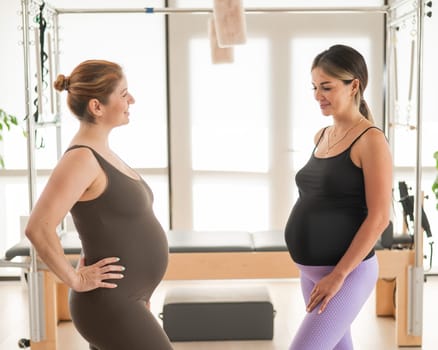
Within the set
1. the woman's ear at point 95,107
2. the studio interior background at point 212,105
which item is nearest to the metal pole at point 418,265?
the studio interior background at point 212,105

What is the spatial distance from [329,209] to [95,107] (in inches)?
27.4

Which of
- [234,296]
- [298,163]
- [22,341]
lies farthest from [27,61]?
[298,163]

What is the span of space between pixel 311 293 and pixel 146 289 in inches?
19.1

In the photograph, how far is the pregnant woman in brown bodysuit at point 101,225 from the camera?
1.50 metres

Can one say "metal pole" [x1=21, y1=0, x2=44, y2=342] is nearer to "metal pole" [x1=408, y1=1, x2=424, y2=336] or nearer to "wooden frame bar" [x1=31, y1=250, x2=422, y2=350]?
"wooden frame bar" [x1=31, y1=250, x2=422, y2=350]

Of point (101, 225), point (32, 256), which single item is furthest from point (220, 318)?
point (101, 225)

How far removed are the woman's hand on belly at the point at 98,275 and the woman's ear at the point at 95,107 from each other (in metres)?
0.35

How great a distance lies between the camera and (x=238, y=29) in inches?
115

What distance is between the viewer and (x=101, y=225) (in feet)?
5.05

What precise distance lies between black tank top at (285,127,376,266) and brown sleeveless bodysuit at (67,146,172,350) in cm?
51

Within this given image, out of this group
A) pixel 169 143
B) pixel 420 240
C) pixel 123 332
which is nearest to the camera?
pixel 123 332

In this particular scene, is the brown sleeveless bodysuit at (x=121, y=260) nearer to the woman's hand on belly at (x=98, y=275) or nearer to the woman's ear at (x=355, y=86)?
the woman's hand on belly at (x=98, y=275)

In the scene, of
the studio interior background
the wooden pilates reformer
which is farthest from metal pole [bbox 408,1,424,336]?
the studio interior background

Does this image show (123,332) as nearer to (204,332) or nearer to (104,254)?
(104,254)
